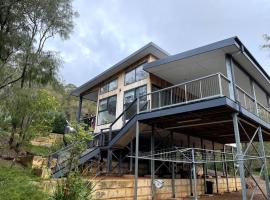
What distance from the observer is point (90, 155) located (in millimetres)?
11086

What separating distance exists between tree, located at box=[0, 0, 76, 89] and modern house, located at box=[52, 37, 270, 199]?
367cm

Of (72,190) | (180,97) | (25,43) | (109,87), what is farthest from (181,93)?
(72,190)

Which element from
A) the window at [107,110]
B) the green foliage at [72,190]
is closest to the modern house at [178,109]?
the window at [107,110]

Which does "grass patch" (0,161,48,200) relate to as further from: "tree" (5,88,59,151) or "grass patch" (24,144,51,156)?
"grass patch" (24,144,51,156)

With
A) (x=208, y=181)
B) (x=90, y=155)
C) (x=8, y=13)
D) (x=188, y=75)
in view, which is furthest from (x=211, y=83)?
(x=8, y=13)

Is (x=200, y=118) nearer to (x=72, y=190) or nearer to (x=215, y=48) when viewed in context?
(x=215, y=48)

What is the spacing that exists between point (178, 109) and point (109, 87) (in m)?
7.12

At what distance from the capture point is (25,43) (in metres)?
12.3

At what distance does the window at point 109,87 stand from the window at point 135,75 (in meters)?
1.18

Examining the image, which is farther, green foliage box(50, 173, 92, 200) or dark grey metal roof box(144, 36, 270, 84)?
dark grey metal roof box(144, 36, 270, 84)

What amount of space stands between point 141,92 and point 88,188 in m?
7.30

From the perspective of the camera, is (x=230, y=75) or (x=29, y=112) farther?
(x=29, y=112)

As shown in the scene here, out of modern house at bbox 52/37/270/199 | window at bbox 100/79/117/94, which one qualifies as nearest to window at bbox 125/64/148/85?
modern house at bbox 52/37/270/199

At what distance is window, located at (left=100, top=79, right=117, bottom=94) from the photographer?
583 inches
